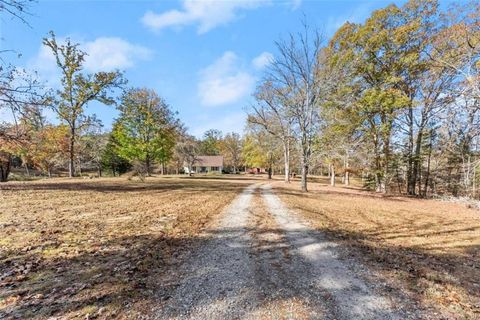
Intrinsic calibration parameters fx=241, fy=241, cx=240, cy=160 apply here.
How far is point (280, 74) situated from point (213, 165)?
51.6m

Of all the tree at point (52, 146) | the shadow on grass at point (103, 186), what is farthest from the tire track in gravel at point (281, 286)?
the tree at point (52, 146)

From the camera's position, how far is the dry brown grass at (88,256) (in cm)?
315

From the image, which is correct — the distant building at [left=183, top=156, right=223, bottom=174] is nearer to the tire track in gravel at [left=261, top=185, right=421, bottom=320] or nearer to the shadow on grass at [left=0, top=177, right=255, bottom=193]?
the shadow on grass at [left=0, top=177, right=255, bottom=193]

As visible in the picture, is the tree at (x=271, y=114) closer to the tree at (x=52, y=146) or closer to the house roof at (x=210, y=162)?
the tree at (x=52, y=146)

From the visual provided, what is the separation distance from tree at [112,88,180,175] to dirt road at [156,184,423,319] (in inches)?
969

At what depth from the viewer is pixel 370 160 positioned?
19844 mm

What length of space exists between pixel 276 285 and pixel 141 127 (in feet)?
93.0

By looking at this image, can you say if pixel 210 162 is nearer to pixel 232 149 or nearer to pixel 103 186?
pixel 232 149

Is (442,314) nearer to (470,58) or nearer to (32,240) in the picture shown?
(32,240)

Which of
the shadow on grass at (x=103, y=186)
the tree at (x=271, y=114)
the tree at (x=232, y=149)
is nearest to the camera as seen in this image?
the shadow on grass at (x=103, y=186)

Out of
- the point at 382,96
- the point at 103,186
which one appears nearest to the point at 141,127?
the point at 103,186

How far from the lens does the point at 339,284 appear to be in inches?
152

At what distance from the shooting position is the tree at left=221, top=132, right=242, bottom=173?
71.8 m

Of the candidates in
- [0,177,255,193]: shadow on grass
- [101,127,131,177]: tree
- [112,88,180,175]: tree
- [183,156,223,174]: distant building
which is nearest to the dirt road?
[0,177,255,193]: shadow on grass
